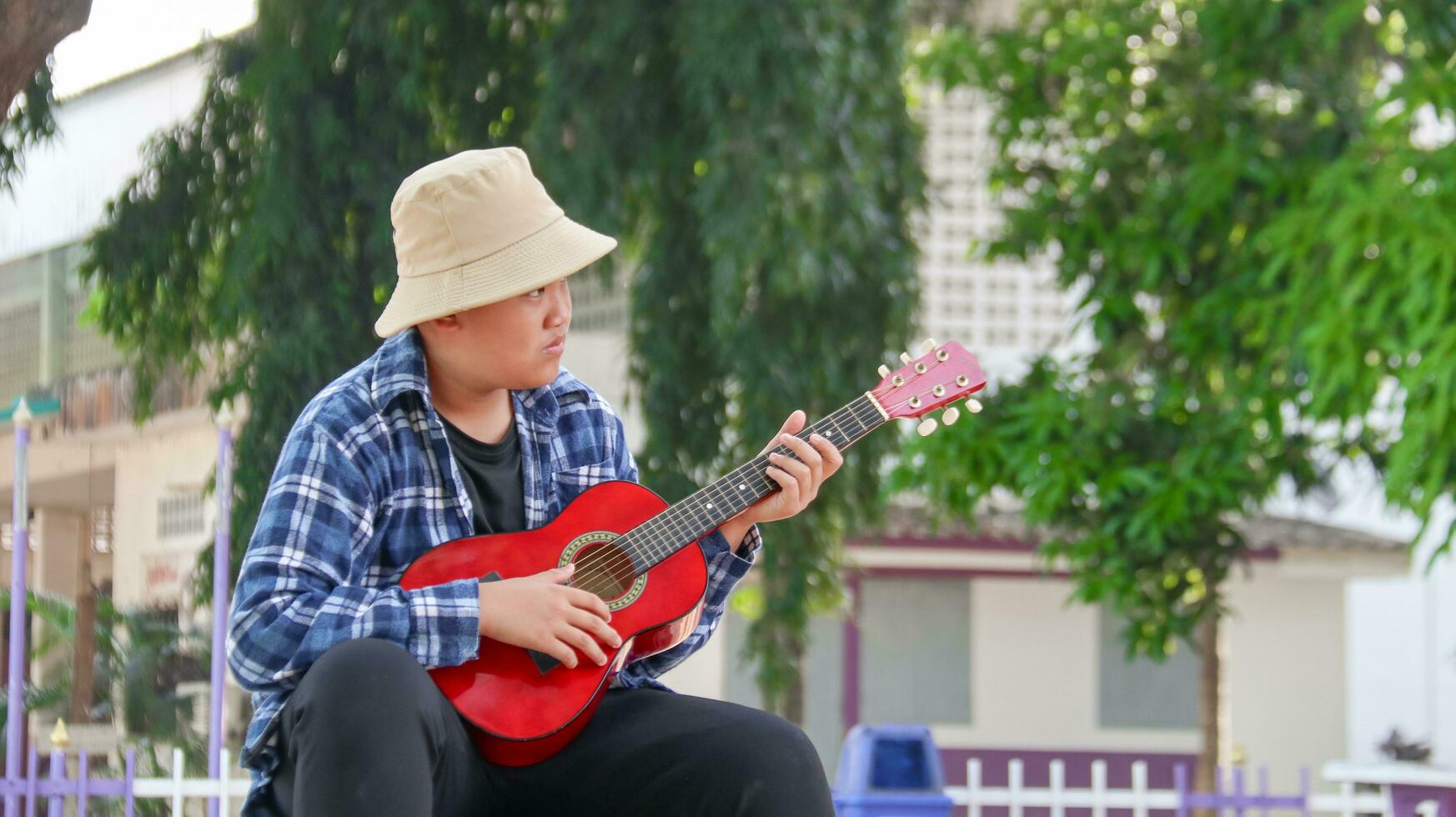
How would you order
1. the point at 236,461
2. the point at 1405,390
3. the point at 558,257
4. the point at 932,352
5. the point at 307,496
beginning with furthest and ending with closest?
the point at 236,461 < the point at 1405,390 < the point at 932,352 < the point at 558,257 < the point at 307,496

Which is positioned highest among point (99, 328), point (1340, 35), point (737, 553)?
point (1340, 35)

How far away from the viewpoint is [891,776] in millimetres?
3982

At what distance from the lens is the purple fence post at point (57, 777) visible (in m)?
4.25

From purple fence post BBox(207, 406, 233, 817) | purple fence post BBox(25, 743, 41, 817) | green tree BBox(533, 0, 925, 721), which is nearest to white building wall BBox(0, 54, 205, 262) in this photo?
purple fence post BBox(207, 406, 233, 817)

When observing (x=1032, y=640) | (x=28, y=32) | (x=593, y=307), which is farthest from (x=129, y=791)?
(x=1032, y=640)

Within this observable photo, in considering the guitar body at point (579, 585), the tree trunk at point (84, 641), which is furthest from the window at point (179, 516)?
the guitar body at point (579, 585)

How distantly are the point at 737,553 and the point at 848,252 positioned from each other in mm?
3447

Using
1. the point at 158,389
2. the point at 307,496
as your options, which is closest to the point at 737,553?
the point at 307,496

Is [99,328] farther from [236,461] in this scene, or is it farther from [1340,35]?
[1340,35]

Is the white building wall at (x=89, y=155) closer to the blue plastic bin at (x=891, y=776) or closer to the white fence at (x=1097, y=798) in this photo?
the blue plastic bin at (x=891, y=776)

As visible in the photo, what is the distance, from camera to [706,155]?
529 cm

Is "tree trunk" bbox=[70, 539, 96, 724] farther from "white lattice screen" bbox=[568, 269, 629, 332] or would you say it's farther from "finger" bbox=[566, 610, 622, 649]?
"finger" bbox=[566, 610, 622, 649]

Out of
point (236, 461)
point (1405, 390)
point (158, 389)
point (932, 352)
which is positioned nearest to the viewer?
point (932, 352)

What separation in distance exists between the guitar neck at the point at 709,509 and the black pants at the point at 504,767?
0.18 meters
